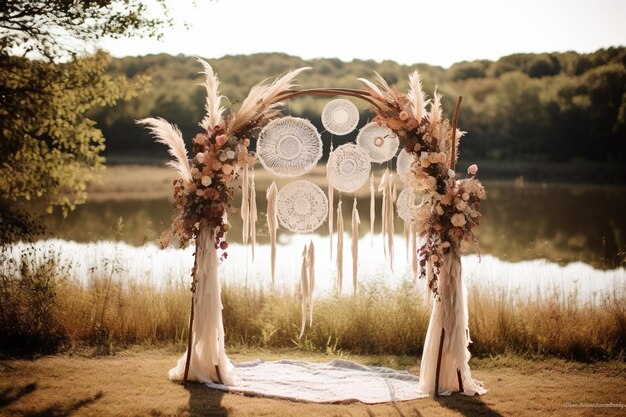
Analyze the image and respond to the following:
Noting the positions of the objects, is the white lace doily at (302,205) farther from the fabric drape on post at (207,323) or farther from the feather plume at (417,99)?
the feather plume at (417,99)

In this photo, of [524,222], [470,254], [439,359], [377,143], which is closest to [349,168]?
[377,143]

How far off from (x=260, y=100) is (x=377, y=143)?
4.63ft

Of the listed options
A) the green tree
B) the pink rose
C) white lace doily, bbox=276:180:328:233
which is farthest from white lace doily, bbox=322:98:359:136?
the green tree

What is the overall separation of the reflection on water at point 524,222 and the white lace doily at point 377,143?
8.18 m

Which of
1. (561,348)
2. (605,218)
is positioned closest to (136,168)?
(605,218)

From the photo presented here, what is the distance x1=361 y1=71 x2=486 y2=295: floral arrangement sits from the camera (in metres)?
5.98

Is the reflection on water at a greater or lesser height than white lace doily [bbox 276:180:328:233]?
lesser

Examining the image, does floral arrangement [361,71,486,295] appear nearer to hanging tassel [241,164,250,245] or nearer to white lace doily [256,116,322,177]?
white lace doily [256,116,322,177]

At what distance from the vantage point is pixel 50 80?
1072 centimetres

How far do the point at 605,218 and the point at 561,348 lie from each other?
17208mm

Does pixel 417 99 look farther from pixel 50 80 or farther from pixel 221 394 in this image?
pixel 50 80

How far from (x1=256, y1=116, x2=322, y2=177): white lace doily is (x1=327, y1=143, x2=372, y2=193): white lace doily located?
26 cm

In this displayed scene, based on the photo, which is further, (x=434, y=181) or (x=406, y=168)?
(x=406, y=168)

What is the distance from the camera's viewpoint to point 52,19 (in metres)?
10.6
